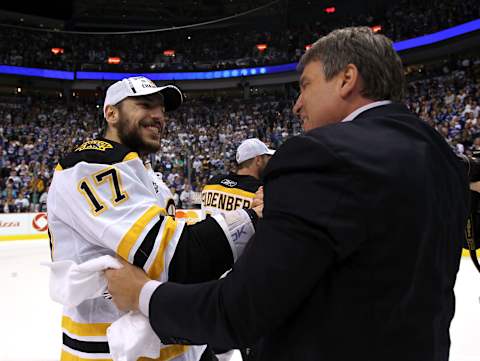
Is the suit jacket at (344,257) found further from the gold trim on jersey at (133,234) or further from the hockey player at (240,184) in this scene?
the hockey player at (240,184)

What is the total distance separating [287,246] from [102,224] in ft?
2.25

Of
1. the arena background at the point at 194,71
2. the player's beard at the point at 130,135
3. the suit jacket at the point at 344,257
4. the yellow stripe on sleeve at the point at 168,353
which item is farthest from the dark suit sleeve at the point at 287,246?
the arena background at the point at 194,71

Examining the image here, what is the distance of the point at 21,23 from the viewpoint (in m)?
25.2

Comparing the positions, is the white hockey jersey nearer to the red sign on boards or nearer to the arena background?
the arena background

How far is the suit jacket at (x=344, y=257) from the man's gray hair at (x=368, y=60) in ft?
0.42

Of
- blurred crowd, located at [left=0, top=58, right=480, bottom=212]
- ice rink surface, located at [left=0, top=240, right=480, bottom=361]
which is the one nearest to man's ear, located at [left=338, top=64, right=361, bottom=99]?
ice rink surface, located at [left=0, top=240, right=480, bottom=361]

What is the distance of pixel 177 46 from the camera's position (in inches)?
1078

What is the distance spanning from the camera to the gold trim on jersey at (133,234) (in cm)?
118

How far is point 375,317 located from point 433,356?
17cm

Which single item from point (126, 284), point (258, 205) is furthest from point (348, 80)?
point (126, 284)

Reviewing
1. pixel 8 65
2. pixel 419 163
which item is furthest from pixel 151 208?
pixel 8 65

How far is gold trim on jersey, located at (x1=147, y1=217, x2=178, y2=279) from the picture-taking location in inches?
46.8

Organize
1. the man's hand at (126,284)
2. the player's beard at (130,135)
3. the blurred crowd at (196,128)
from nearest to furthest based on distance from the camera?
the man's hand at (126,284) → the player's beard at (130,135) → the blurred crowd at (196,128)

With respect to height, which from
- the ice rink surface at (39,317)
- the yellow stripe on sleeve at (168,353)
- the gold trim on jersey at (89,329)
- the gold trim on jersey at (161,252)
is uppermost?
the gold trim on jersey at (161,252)
